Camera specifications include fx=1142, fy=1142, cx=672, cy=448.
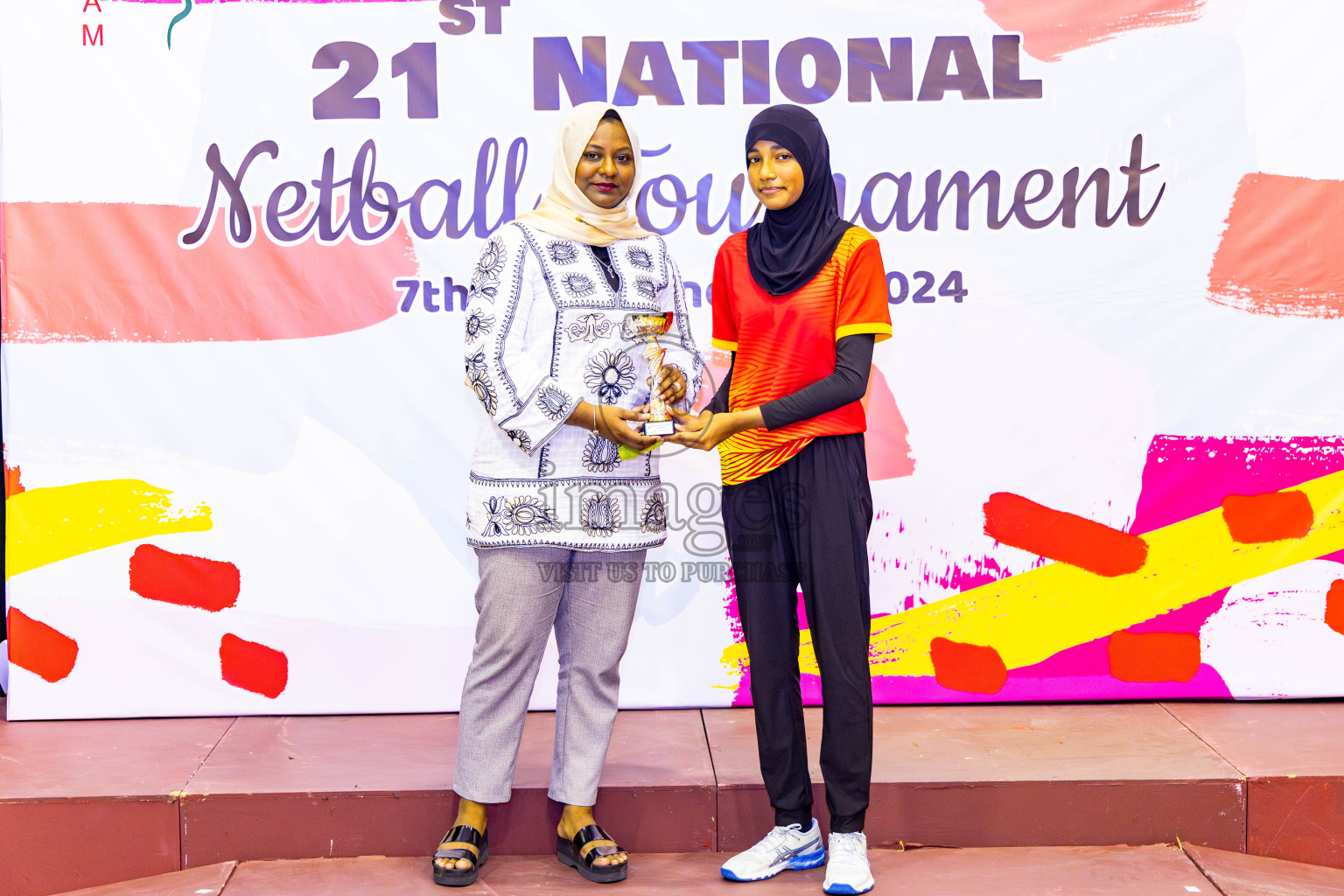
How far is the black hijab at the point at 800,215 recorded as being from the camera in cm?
219

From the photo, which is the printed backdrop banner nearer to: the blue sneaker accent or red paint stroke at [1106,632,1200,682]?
red paint stroke at [1106,632,1200,682]

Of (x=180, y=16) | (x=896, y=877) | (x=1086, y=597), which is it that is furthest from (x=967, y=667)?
(x=180, y=16)

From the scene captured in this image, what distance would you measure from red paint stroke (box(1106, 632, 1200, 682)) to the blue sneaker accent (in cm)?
121

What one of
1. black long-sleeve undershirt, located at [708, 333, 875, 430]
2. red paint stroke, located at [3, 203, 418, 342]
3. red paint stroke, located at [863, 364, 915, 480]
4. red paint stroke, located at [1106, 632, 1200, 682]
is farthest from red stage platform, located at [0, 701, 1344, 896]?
red paint stroke, located at [3, 203, 418, 342]

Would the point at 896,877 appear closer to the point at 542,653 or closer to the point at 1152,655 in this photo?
the point at 542,653

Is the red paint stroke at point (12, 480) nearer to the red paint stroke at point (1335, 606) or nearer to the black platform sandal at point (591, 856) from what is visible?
the black platform sandal at point (591, 856)

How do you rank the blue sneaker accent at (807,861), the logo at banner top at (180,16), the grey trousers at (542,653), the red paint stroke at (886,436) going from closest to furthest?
the grey trousers at (542,653), the blue sneaker accent at (807,861), the logo at banner top at (180,16), the red paint stroke at (886,436)

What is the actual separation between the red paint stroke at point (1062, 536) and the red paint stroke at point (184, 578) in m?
2.12

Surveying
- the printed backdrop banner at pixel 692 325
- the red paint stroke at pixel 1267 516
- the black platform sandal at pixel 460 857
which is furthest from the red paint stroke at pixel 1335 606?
the black platform sandal at pixel 460 857

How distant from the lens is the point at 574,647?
2398 millimetres

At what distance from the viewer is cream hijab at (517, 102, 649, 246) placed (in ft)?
7.41

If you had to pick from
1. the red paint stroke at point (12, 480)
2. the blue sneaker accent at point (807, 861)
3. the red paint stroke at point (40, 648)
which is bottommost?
the blue sneaker accent at point (807, 861)

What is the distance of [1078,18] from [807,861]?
7.55 feet

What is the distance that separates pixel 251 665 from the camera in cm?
314
